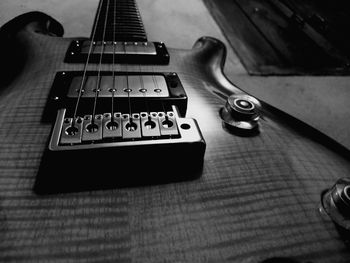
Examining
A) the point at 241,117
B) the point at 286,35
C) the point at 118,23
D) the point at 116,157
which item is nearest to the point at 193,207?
the point at 116,157

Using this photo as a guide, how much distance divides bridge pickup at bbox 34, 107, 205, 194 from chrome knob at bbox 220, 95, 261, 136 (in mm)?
142

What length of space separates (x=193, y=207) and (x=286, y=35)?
1.97 m

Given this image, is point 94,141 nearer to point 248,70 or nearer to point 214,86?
point 214,86

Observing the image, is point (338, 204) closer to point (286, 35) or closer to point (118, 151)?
point (118, 151)

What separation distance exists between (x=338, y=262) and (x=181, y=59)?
74 centimetres

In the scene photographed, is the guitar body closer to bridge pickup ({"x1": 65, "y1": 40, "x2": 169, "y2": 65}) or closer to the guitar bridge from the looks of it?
the guitar bridge

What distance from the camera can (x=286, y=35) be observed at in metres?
2.01

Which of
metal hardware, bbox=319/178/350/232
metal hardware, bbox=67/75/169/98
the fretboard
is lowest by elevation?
metal hardware, bbox=319/178/350/232

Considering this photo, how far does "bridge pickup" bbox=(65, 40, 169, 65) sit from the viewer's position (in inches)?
32.0

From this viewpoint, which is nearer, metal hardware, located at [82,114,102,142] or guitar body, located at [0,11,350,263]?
guitar body, located at [0,11,350,263]

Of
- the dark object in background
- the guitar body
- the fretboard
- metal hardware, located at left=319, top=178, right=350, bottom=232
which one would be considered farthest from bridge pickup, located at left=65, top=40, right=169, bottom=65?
the dark object in background

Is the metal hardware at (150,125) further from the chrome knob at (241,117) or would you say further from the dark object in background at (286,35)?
the dark object in background at (286,35)

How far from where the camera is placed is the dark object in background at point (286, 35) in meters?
1.66

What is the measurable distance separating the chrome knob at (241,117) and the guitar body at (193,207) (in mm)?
18
